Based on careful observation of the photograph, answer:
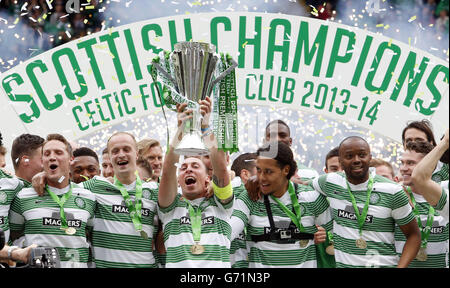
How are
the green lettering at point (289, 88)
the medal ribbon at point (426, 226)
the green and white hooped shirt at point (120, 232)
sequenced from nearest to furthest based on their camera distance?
1. the green and white hooped shirt at point (120, 232)
2. the medal ribbon at point (426, 226)
3. the green lettering at point (289, 88)

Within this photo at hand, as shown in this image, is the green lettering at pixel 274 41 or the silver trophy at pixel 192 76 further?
the green lettering at pixel 274 41

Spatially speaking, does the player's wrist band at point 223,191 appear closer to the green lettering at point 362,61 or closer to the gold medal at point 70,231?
the gold medal at point 70,231

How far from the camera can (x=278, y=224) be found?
4098 mm

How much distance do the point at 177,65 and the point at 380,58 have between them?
2.61 metres

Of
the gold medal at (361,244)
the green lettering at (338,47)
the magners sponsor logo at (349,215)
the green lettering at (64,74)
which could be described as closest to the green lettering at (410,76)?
the green lettering at (338,47)

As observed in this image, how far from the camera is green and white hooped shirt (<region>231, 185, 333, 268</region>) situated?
406 cm

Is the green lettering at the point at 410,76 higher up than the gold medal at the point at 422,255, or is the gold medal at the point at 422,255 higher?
the green lettering at the point at 410,76

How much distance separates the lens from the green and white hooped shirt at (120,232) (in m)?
4.07

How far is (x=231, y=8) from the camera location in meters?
5.93

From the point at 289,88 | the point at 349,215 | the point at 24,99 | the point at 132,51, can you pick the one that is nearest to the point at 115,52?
the point at 132,51

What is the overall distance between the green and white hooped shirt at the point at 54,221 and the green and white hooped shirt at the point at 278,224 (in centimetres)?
88

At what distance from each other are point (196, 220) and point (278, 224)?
0.51m
